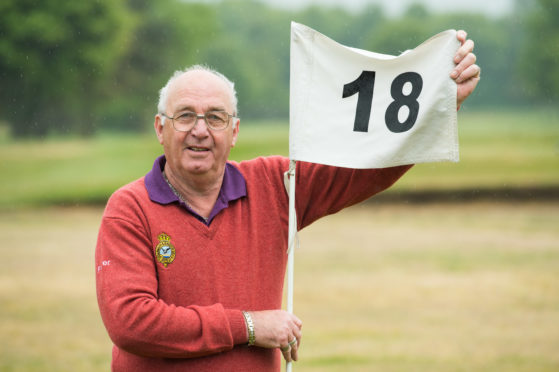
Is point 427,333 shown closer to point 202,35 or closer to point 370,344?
point 370,344

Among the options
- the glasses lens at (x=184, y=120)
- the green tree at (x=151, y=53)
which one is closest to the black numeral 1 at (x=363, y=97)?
the glasses lens at (x=184, y=120)

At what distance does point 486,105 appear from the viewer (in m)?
17.1

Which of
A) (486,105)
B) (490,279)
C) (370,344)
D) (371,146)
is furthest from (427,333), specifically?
(486,105)

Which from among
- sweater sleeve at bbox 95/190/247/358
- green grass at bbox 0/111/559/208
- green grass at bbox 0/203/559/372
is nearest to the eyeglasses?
sweater sleeve at bbox 95/190/247/358

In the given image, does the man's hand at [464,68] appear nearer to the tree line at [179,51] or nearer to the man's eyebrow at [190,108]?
the man's eyebrow at [190,108]

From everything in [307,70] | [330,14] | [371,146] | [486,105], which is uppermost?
[330,14]

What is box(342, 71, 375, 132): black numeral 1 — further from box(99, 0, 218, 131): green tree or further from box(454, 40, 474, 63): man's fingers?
box(99, 0, 218, 131): green tree

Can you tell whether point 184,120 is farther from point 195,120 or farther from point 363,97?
point 363,97

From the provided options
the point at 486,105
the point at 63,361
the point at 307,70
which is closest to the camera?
the point at 307,70

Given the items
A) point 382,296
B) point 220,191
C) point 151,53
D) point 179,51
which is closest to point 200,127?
point 220,191

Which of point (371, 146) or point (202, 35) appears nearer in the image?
point (371, 146)

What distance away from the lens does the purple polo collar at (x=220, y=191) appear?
2.20 meters

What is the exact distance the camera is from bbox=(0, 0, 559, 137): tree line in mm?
16344

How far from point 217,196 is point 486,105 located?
15.9 metres
